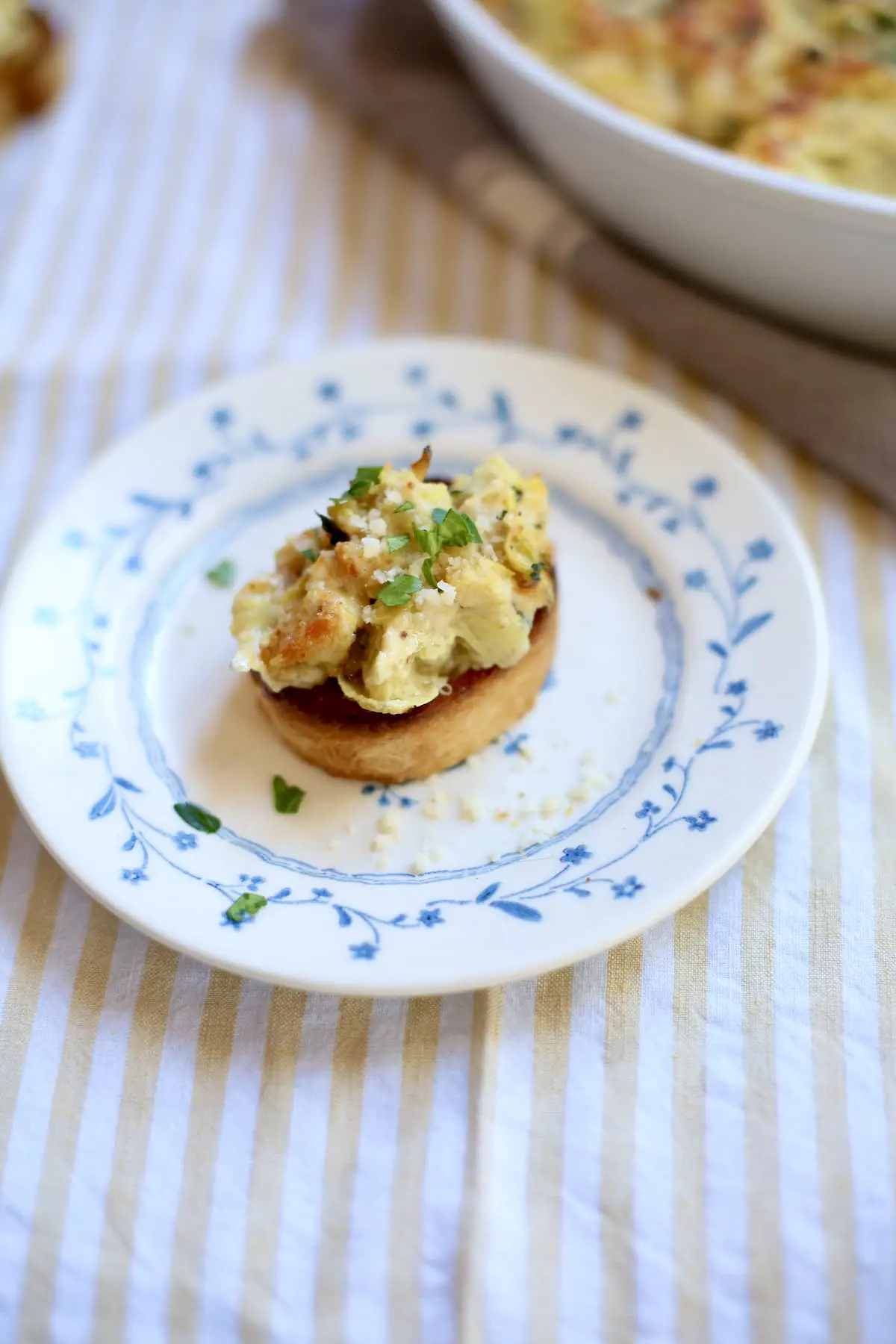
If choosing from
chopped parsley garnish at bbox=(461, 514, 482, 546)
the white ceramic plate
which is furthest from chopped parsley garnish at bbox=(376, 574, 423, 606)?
the white ceramic plate

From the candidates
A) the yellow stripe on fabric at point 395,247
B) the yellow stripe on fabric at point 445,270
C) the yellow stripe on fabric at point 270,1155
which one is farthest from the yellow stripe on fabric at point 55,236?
the yellow stripe on fabric at point 270,1155

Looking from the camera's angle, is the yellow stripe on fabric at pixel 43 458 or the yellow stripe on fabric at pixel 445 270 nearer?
the yellow stripe on fabric at pixel 43 458

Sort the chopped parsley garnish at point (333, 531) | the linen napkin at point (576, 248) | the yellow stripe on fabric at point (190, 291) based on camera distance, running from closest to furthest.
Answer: the chopped parsley garnish at point (333, 531) < the linen napkin at point (576, 248) < the yellow stripe on fabric at point (190, 291)

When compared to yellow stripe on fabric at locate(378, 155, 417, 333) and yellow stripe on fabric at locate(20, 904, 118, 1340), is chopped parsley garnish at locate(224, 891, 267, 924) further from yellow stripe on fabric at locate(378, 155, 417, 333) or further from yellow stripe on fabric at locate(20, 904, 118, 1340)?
yellow stripe on fabric at locate(378, 155, 417, 333)

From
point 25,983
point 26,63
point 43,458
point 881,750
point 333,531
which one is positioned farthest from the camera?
point 26,63

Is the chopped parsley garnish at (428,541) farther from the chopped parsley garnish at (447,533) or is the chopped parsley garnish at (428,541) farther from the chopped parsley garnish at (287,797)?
the chopped parsley garnish at (287,797)

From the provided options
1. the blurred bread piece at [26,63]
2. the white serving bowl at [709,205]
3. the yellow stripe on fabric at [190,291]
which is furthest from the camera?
the blurred bread piece at [26,63]

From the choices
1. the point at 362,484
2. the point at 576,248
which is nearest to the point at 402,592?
the point at 362,484

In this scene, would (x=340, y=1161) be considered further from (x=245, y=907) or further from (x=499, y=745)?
(x=499, y=745)
